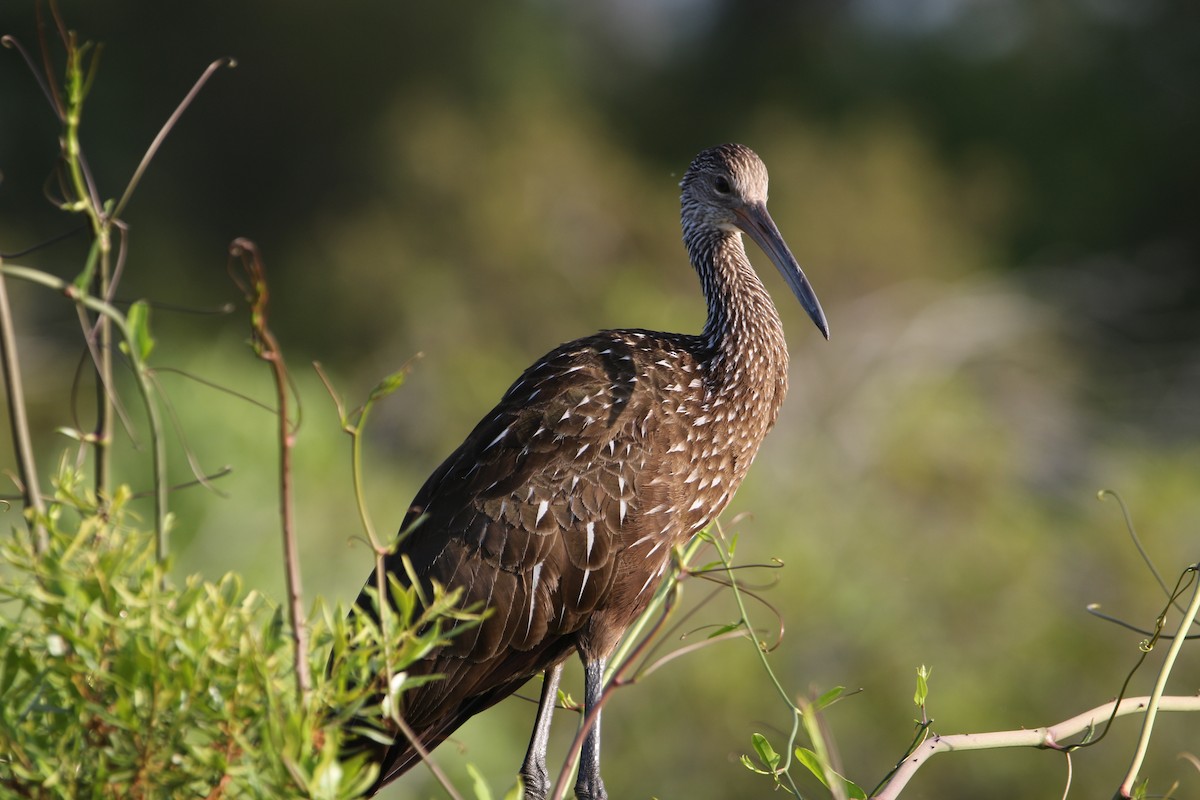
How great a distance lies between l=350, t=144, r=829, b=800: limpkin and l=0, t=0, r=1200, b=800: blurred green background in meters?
1.70

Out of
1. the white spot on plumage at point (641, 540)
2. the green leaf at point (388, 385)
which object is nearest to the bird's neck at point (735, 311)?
the white spot on plumage at point (641, 540)

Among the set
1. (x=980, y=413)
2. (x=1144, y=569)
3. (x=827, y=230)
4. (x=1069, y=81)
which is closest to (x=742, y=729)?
(x=1144, y=569)

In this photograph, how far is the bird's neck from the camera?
365 cm

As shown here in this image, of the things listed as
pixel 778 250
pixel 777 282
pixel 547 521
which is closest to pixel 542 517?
pixel 547 521

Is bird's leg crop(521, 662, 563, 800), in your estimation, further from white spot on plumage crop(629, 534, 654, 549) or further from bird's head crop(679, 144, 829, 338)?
bird's head crop(679, 144, 829, 338)

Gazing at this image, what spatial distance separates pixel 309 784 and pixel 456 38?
88.1 ft

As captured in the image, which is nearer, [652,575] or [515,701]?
[652,575]

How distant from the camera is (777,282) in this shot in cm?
1667

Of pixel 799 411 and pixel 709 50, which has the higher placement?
pixel 709 50

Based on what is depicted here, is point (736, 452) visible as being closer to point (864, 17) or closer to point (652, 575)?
point (652, 575)

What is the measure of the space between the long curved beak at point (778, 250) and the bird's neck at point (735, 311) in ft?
0.31

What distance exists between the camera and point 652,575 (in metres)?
3.38

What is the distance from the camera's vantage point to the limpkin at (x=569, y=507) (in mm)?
3297

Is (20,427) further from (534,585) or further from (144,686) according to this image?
(534,585)
